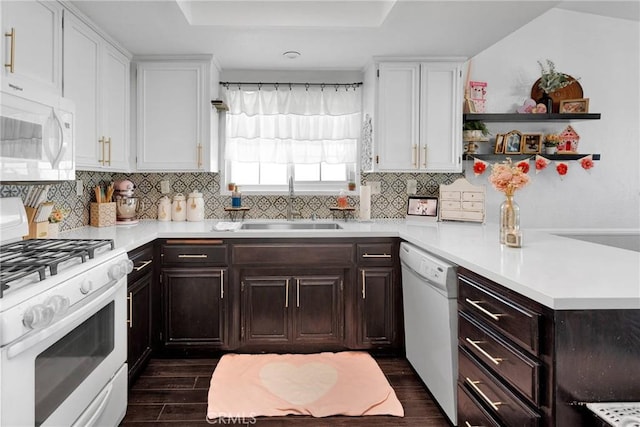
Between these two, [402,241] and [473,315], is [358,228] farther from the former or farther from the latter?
[473,315]

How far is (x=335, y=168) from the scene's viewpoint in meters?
3.79

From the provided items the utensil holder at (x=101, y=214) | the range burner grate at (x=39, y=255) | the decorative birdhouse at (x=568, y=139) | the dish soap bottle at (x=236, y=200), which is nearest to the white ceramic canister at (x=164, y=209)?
the utensil holder at (x=101, y=214)

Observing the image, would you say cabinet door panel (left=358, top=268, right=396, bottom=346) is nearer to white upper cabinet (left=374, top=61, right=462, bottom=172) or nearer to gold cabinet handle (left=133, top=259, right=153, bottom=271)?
white upper cabinet (left=374, top=61, right=462, bottom=172)

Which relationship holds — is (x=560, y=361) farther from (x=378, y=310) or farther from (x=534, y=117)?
(x=534, y=117)

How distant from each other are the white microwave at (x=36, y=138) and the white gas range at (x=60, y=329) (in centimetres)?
32

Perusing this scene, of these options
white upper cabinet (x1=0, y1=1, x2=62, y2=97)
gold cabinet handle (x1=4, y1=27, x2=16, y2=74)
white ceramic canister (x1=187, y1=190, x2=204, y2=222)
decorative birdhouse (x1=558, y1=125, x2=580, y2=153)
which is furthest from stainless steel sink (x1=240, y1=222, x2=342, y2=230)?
decorative birdhouse (x1=558, y1=125, x2=580, y2=153)

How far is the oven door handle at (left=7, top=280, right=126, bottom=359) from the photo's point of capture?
4.07 feet

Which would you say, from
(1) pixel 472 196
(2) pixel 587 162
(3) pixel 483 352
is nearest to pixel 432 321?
(3) pixel 483 352

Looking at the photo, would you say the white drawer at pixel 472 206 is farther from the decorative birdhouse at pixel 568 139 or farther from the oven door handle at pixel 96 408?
the oven door handle at pixel 96 408

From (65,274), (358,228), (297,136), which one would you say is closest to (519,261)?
(358,228)

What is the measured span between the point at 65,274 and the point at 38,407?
44 cm

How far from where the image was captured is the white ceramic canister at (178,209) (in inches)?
135

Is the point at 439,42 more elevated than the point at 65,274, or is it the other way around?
the point at 439,42

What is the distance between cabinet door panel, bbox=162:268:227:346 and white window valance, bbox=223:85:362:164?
118 cm
